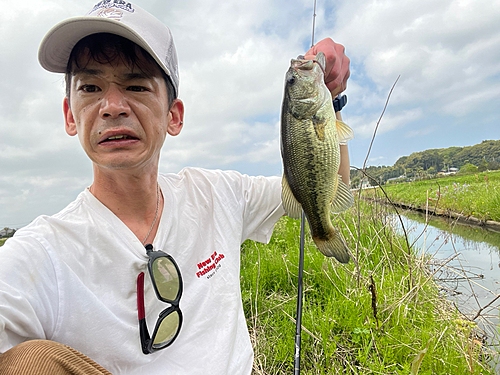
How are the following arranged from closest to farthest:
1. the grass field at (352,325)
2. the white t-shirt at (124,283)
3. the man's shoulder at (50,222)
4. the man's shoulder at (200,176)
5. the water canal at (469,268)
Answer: the white t-shirt at (124,283), the man's shoulder at (50,222), the man's shoulder at (200,176), the grass field at (352,325), the water canal at (469,268)

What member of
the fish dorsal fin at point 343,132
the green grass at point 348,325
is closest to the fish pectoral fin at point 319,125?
the fish dorsal fin at point 343,132

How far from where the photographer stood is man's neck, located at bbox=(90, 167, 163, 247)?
1.79 metres

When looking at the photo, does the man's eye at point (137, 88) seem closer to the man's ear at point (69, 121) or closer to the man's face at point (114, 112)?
the man's face at point (114, 112)

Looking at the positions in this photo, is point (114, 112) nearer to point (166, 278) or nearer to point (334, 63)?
point (166, 278)

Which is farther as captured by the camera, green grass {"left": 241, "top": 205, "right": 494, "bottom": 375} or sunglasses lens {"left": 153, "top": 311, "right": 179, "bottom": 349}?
green grass {"left": 241, "top": 205, "right": 494, "bottom": 375}

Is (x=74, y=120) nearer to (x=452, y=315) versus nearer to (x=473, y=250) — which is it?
(x=452, y=315)

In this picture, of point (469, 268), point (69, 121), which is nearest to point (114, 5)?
point (69, 121)

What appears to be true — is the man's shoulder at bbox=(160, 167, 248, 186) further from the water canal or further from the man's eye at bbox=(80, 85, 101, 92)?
the water canal

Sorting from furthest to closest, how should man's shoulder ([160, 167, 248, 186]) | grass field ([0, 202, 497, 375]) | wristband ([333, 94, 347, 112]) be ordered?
grass field ([0, 202, 497, 375])
man's shoulder ([160, 167, 248, 186])
wristband ([333, 94, 347, 112])

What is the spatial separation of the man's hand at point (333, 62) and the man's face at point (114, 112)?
1.00m

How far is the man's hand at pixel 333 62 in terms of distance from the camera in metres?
1.83

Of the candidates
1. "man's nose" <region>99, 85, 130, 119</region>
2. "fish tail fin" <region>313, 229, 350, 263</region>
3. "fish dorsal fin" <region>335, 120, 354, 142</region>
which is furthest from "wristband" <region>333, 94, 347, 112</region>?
→ "man's nose" <region>99, 85, 130, 119</region>

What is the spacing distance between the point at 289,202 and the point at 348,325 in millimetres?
1805

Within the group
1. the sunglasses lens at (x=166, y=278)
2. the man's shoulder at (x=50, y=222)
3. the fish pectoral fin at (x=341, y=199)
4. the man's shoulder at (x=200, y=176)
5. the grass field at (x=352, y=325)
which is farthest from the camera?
the grass field at (x=352, y=325)
